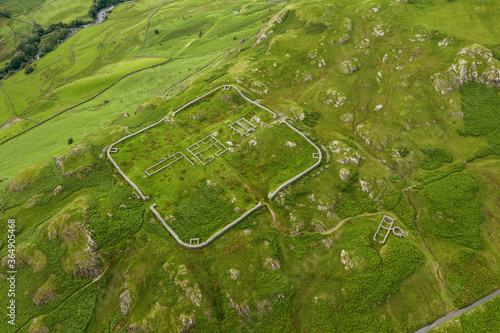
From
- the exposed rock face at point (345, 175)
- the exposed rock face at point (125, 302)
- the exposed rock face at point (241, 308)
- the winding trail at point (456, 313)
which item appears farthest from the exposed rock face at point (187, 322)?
the exposed rock face at point (345, 175)

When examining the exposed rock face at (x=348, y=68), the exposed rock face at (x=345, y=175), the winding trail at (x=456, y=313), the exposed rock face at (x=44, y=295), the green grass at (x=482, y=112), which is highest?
the exposed rock face at (x=348, y=68)

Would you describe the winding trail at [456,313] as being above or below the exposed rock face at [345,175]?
below

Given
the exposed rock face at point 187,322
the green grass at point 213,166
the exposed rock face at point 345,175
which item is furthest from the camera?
the exposed rock face at point 345,175

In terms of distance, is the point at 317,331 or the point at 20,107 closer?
the point at 317,331

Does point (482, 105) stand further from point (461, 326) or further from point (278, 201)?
point (278, 201)

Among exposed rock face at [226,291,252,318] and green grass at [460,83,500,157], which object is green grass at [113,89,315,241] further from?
green grass at [460,83,500,157]

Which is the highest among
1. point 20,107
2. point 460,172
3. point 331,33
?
point 331,33

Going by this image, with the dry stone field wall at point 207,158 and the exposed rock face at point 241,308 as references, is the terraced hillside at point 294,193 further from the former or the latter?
the dry stone field wall at point 207,158

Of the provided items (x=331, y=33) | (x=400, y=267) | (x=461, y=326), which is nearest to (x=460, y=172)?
(x=400, y=267)
